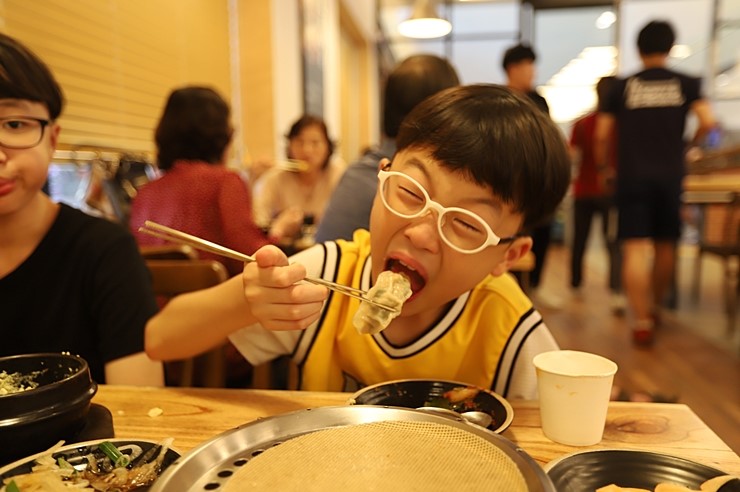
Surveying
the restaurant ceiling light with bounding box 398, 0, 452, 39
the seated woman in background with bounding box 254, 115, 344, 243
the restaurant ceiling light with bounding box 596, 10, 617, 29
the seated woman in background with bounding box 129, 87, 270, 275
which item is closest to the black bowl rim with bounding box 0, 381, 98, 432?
the seated woman in background with bounding box 129, 87, 270, 275

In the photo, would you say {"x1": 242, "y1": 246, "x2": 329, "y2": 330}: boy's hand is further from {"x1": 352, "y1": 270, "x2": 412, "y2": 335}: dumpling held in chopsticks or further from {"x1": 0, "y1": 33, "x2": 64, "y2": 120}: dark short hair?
{"x1": 0, "y1": 33, "x2": 64, "y2": 120}: dark short hair

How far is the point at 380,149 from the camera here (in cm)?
217

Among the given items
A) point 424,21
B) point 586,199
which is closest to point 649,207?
point 586,199

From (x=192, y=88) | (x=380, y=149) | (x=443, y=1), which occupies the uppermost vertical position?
(x=443, y=1)

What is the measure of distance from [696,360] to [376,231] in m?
3.29

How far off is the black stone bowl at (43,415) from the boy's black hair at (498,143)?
66 centimetres

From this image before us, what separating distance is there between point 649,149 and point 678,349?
1366 mm

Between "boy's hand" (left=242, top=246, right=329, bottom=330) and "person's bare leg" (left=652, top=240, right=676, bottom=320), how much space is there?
3.77 m

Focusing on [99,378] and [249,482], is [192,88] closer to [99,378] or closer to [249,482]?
[99,378]

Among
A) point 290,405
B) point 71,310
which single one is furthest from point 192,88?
point 290,405

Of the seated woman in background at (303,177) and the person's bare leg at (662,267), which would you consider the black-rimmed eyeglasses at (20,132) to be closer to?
the seated woman in background at (303,177)

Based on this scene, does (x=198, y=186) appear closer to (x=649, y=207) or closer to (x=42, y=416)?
(x=42, y=416)

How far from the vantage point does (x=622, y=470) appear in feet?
2.22

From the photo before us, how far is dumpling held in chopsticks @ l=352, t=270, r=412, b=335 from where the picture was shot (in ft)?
2.96
